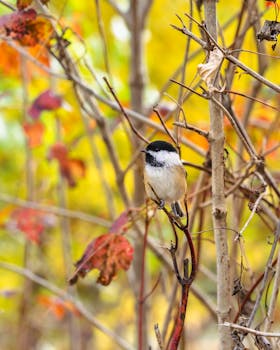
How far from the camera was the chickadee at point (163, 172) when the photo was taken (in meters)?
0.90

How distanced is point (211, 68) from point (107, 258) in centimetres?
48

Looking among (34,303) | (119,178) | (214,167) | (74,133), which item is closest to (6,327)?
(34,303)

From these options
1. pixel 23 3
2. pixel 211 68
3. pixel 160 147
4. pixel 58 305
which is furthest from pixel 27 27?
pixel 58 305

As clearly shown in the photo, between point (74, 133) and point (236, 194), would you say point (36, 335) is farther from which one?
point (236, 194)

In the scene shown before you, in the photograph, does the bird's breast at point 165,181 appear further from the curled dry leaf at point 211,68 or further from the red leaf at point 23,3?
the red leaf at point 23,3

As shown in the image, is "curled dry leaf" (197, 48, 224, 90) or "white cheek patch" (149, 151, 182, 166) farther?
"white cheek patch" (149, 151, 182, 166)

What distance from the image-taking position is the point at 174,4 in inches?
93.7

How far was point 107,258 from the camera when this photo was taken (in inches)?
43.6

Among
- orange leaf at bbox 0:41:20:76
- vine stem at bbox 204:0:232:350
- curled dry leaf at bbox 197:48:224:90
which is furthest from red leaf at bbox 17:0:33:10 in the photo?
orange leaf at bbox 0:41:20:76

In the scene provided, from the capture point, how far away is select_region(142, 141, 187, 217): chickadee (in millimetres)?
895

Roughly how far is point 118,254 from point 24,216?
0.89m

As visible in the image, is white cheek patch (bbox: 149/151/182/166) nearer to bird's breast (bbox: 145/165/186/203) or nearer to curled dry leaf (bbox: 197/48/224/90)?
bird's breast (bbox: 145/165/186/203)

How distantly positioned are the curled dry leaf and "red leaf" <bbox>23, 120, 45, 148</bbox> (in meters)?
1.09

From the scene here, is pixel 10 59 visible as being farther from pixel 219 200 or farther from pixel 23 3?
pixel 219 200
